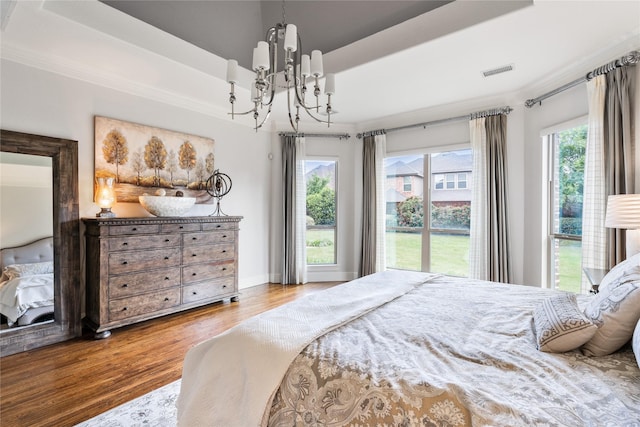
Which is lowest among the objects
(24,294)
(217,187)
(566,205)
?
(24,294)

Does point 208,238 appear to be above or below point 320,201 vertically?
below

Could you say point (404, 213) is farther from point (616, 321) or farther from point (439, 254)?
point (616, 321)

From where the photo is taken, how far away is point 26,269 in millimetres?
2822

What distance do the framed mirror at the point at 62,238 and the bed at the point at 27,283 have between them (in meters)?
0.05

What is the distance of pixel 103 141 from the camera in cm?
328

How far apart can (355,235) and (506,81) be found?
3103 mm

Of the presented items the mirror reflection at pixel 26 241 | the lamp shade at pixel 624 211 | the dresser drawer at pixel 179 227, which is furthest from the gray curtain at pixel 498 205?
the mirror reflection at pixel 26 241

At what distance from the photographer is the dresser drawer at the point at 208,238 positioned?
3.62 meters

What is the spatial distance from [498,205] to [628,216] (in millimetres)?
1796

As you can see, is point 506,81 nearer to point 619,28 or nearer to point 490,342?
point 619,28

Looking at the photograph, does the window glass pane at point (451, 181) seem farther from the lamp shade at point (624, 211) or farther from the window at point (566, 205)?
the lamp shade at point (624, 211)

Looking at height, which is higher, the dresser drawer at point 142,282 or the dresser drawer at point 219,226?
the dresser drawer at point 219,226

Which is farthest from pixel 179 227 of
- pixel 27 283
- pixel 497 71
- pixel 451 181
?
pixel 497 71

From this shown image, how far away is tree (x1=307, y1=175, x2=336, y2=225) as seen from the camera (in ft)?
17.8
